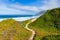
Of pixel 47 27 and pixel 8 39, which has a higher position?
pixel 8 39

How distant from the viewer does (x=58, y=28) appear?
144 metres

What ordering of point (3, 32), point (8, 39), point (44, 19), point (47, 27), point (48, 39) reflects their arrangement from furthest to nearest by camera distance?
point (44, 19)
point (47, 27)
point (48, 39)
point (3, 32)
point (8, 39)

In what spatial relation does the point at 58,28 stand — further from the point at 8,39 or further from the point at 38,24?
the point at 8,39

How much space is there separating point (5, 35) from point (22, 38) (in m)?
8.98

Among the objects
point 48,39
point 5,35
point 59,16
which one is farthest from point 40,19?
point 5,35

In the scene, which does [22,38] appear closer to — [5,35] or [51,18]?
[5,35]

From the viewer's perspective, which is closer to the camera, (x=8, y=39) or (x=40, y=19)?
(x=8, y=39)

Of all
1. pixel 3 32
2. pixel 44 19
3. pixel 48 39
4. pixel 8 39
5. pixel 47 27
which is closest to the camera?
pixel 8 39

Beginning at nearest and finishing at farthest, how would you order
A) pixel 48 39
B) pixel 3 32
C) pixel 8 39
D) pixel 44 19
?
1. pixel 8 39
2. pixel 3 32
3. pixel 48 39
4. pixel 44 19

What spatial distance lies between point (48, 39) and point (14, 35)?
13.4 m

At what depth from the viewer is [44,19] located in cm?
15462

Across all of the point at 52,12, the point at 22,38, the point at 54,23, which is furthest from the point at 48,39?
the point at 52,12

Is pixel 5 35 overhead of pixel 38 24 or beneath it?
overhead

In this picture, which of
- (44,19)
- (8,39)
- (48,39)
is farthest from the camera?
(44,19)
